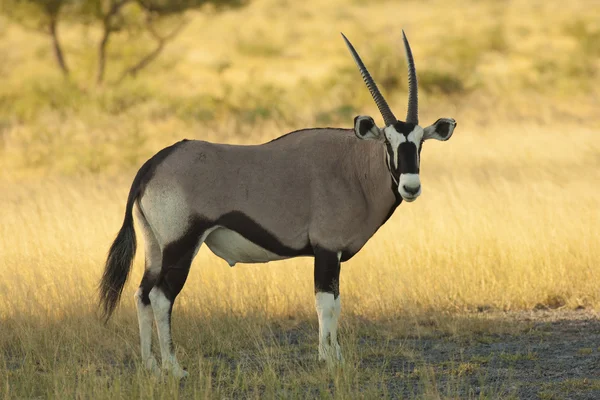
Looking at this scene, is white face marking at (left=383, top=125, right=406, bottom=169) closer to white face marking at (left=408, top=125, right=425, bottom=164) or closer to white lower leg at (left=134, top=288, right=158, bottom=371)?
white face marking at (left=408, top=125, right=425, bottom=164)

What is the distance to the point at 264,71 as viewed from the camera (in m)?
37.1

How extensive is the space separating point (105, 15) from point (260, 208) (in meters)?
22.8

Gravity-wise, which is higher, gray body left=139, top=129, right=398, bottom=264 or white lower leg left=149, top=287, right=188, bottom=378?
gray body left=139, top=129, right=398, bottom=264

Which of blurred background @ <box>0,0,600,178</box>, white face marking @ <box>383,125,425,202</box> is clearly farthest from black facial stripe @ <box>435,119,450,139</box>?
blurred background @ <box>0,0,600,178</box>

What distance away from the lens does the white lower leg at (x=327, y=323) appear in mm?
6812

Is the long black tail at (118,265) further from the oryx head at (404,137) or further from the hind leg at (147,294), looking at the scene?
the oryx head at (404,137)

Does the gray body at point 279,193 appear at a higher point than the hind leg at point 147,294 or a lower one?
higher

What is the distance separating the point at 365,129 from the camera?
6.50 m

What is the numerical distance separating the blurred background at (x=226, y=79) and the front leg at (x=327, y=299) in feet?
38.2

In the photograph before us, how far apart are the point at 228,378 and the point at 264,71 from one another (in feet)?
102

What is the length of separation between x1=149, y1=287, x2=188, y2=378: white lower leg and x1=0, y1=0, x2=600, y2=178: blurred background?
11.5 meters

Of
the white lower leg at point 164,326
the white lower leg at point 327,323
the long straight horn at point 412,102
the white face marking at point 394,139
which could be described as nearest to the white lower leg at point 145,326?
the white lower leg at point 164,326

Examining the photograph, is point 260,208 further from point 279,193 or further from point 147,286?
point 147,286

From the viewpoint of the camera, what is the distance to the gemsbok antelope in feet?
21.8
